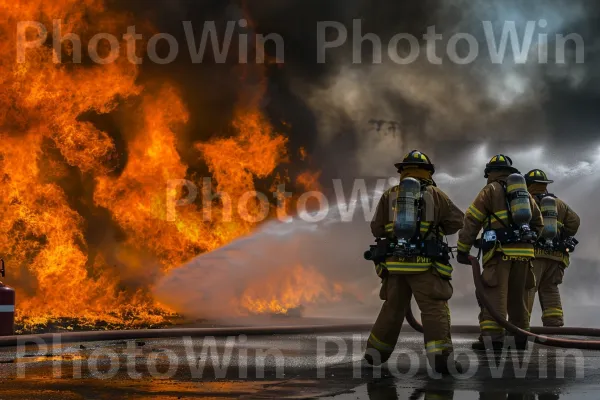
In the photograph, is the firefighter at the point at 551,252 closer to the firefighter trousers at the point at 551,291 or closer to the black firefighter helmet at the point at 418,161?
the firefighter trousers at the point at 551,291

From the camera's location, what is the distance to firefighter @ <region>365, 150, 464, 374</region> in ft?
25.8

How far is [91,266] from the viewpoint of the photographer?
2372 cm

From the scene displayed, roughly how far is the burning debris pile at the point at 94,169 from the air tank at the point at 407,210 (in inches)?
503

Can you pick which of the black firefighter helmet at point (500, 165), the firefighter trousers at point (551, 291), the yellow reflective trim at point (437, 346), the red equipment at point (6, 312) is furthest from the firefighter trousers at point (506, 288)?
the red equipment at point (6, 312)

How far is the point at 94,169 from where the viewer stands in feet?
70.3

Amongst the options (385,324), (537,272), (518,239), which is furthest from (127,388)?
(537,272)

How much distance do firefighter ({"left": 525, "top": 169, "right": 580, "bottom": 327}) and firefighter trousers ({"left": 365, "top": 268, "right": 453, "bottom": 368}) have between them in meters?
5.61

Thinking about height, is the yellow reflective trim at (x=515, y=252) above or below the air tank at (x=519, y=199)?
below

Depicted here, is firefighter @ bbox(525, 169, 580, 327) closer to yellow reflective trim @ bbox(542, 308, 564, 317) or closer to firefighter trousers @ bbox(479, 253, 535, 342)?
yellow reflective trim @ bbox(542, 308, 564, 317)

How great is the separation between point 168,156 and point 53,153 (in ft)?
8.97

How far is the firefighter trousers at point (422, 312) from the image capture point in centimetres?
778

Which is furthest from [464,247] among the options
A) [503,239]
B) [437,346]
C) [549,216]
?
[549,216]

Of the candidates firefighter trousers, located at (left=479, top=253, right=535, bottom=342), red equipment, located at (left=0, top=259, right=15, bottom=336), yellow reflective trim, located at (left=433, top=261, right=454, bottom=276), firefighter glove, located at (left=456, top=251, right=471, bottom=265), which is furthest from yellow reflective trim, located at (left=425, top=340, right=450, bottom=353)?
red equipment, located at (left=0, top=259, right=15, bottom=336)

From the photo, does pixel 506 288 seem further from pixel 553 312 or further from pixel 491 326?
pixel 553 312
